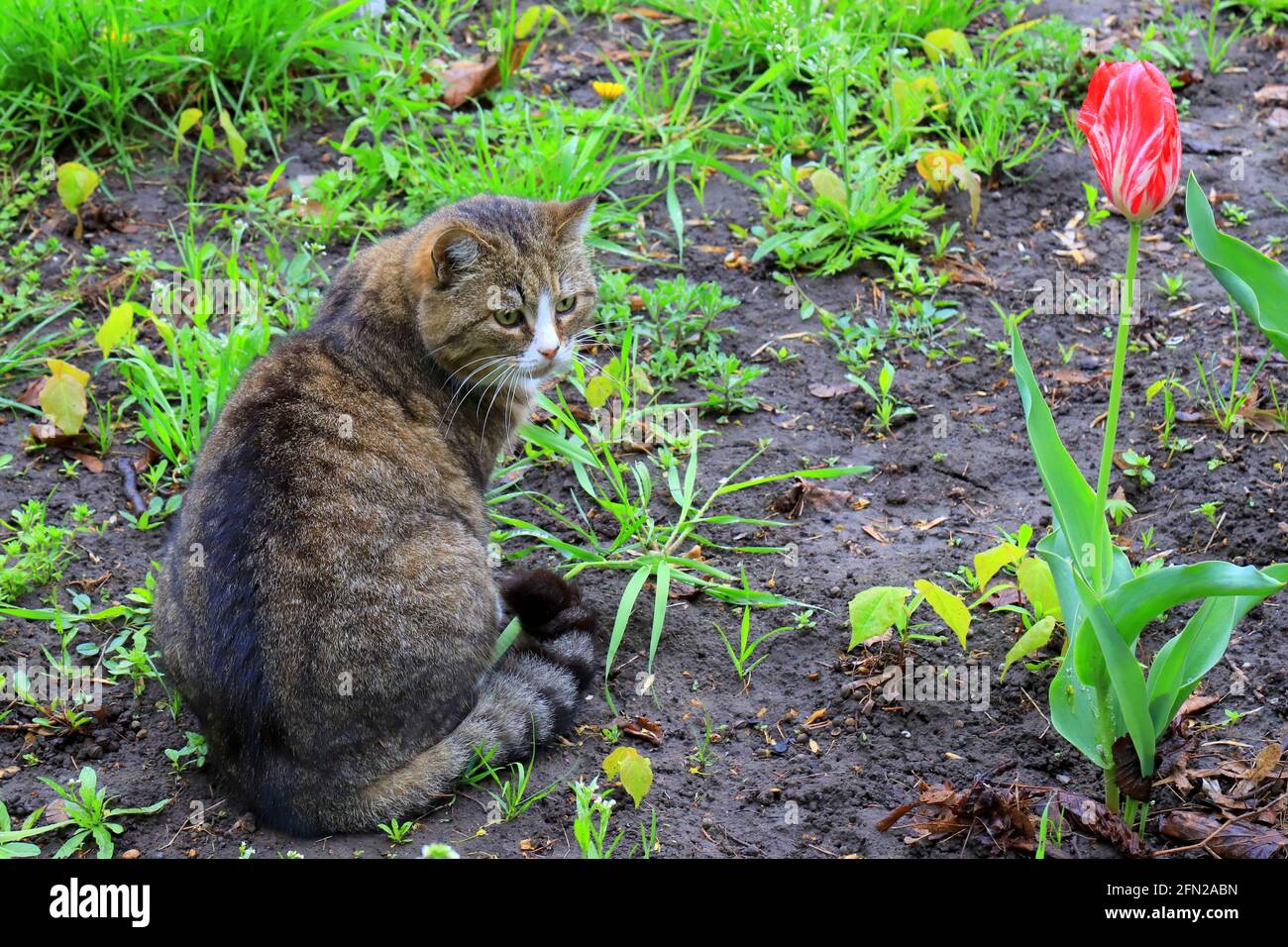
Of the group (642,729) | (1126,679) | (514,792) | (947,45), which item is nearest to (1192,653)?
(1126,679)

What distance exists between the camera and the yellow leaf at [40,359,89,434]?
14.1ft

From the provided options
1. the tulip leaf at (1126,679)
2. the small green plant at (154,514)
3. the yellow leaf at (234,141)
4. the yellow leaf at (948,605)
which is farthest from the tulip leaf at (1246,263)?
the yellow leaf at (234,141)

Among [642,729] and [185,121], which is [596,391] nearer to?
[642,729]

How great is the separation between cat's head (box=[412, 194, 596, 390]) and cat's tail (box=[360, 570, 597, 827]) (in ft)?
2.27

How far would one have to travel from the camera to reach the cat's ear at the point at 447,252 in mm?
3715

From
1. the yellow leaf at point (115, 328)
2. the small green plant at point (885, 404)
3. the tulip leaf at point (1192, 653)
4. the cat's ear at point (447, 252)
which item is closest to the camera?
the tulip leaf at point (1192, 653)

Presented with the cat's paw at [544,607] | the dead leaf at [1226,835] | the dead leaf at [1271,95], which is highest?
the dead leaf at [1271,95]

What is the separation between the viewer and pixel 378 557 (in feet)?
10.7

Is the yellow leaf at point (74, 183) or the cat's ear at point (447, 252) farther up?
the cat's ear at point (447, 252)

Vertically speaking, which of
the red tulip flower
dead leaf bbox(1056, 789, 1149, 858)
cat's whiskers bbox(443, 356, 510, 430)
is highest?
the red tulip flower

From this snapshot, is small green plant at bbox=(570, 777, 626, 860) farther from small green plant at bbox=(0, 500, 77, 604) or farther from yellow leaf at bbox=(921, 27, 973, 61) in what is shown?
yellow leaf at bbox=(921, 27, 973, 61)

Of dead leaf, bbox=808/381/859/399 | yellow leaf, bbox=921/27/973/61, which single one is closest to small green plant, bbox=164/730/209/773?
dead leaf, bbox=808/381/859/399

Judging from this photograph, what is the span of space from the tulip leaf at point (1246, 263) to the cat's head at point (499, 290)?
190cm

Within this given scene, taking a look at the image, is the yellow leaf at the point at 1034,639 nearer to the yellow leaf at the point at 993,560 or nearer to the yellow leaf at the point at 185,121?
the yellow leaf at the point at 993,560
